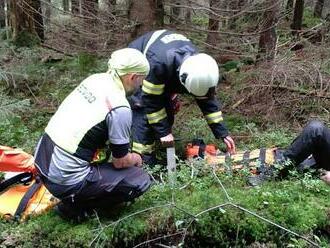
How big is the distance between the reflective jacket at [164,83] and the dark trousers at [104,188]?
132cm

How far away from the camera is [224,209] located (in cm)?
375

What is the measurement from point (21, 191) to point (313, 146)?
105 inches

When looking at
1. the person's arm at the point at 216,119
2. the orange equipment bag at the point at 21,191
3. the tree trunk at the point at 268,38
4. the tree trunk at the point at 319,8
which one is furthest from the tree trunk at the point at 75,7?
the tree trunk at the point at 319,8

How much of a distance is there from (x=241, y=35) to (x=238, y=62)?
6.17 ft

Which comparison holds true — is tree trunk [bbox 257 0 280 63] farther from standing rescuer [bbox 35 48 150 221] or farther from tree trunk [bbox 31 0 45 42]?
standing rescuer [bbox 35 48 150 221]

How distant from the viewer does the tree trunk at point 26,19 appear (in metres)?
9.96

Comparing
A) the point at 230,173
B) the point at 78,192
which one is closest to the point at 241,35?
the point at 230,173

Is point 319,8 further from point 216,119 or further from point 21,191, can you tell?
point 21,191

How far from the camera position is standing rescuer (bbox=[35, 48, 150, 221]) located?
355 centimetres

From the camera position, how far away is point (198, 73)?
4605 millimetres

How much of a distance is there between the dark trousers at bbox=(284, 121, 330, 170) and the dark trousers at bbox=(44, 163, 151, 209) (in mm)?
1500

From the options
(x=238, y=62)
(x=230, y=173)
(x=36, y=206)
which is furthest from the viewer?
(x=238, y=62)

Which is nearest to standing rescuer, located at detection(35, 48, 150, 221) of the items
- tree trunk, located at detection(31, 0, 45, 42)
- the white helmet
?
the white helmet

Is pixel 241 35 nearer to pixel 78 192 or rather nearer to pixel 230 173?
pixel 230 173
